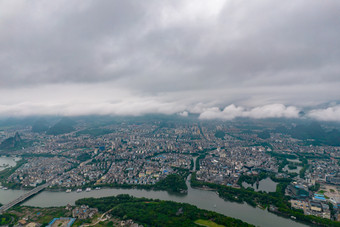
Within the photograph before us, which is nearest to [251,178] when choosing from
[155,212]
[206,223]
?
[206,223]

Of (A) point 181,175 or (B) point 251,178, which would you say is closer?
(B) point 251,178

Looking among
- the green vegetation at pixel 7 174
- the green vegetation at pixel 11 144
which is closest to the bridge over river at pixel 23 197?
the green vegetation at pixel 7 174

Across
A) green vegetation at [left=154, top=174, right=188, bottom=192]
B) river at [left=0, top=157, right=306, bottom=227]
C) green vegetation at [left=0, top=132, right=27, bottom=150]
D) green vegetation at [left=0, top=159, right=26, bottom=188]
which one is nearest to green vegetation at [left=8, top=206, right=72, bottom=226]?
river at [left=0, top=157, right=306, bottom=227]

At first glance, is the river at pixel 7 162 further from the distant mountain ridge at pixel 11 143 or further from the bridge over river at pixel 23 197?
the bridge over river at pixel 23 197

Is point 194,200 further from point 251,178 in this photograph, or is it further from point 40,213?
point 40,213

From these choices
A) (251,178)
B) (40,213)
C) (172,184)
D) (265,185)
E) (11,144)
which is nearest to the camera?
(40,213)

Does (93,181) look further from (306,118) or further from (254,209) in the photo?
(306,118)
